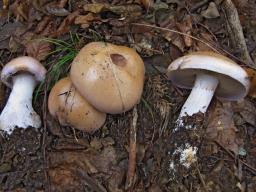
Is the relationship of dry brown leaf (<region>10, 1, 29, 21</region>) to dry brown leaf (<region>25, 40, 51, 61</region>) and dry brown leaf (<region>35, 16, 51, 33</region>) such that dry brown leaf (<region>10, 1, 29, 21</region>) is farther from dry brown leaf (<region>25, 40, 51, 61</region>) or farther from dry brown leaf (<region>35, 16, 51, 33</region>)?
dry brown leaf (<region>25, 40, 51, 61</region>)

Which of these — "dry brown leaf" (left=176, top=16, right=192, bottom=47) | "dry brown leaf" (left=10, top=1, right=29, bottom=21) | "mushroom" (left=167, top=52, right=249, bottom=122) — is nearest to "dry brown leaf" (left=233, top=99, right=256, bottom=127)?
"mushroom" (left=167, top=52, right=249, bottom=122)

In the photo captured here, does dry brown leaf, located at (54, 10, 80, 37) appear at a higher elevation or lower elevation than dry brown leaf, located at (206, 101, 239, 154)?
higher

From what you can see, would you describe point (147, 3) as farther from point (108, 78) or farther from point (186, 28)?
point (108, 78)

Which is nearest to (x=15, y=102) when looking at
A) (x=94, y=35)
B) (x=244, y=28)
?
(x=94, y=35)

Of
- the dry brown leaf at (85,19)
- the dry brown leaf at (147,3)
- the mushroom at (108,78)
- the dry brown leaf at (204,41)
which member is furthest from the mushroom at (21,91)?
the dry brown leaf at (204,41)

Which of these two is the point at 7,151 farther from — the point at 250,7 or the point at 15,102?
the point at 250,7

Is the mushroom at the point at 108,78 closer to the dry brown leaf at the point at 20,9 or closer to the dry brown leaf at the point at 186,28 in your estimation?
the dry brown leaf at the point at 186,28
